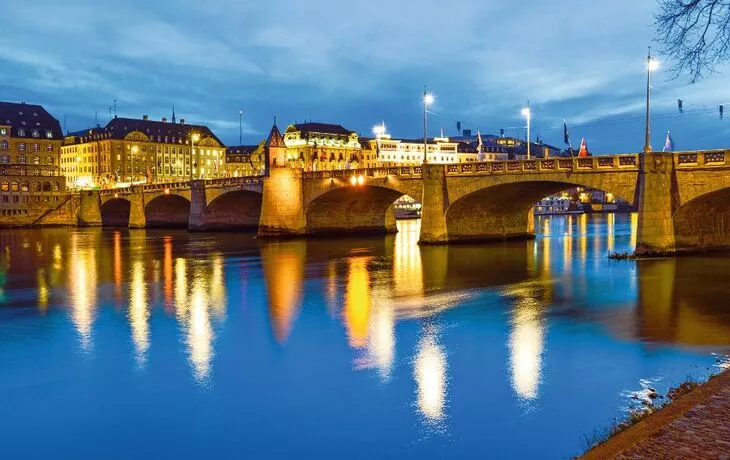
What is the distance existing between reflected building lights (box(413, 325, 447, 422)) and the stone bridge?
20504 millimetres

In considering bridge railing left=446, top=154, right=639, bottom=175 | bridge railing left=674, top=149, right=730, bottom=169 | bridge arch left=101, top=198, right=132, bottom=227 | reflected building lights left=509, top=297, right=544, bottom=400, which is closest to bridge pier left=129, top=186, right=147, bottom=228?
bridge arch left=101, top=198, right=132, bottom=227

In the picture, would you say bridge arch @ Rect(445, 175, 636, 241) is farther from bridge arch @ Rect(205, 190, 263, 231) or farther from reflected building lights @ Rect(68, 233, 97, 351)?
bridge arch @ Rect(205, 190, 263, 231)

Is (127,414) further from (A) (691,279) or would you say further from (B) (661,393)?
(A) (691,279)

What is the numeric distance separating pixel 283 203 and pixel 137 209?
3933 centimetres

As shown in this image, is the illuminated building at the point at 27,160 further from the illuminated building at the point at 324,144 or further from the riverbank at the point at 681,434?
the riverbank at the point at 681,434

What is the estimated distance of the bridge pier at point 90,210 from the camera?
110 meters

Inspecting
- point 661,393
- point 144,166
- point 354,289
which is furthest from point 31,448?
point 144,166

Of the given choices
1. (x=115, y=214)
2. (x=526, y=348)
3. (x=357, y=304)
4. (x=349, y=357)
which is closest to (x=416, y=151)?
(x=115, y=214)

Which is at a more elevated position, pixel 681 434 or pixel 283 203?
pixel 283 203

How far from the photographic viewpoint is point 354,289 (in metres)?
31.9

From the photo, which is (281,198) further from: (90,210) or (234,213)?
(90,210)

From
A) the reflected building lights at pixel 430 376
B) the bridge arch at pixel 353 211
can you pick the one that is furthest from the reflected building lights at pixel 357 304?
the bridge arch at pixel 353 211

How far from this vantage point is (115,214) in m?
114

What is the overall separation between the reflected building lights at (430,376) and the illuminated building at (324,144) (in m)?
114
